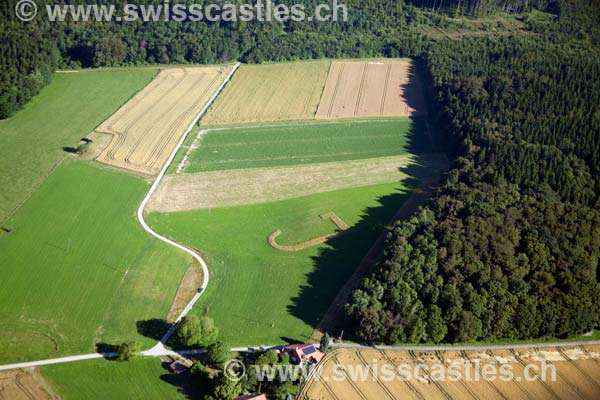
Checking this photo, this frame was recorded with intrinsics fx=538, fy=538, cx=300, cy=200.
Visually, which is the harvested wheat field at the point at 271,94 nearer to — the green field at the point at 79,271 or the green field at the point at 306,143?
the green field at the point at 306,143

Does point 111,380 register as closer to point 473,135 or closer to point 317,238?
point 317,238

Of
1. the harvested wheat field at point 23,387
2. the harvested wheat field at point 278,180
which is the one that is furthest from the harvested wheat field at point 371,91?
the harvested wheat field at point 23,387

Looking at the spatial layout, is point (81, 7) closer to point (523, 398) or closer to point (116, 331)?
point (116, 331)

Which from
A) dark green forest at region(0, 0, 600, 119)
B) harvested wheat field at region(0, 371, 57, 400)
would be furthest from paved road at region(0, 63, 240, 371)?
dark green forest at region(0, 0, 600, 119)

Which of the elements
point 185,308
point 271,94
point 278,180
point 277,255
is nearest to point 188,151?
point 278,180

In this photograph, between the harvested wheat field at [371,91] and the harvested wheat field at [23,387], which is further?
the harvested wheat field at [371,91]

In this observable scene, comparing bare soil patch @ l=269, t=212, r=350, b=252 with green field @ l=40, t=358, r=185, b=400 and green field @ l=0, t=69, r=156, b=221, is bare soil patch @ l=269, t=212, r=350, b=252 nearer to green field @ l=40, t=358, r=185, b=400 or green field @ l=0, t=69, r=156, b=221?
green field @ l=40, t=358, r=185, b=400

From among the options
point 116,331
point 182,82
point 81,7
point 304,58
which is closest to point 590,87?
point 304,58
